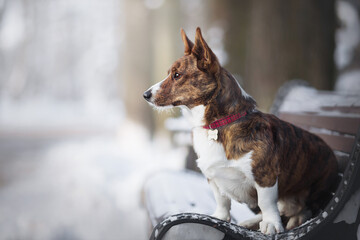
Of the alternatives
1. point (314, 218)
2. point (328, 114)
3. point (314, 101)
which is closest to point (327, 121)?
point (328, 114)

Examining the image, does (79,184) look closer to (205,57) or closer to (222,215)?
(222,215)

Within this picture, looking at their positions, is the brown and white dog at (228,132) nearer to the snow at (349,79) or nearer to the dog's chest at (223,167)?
the dog's chest at (223,167)

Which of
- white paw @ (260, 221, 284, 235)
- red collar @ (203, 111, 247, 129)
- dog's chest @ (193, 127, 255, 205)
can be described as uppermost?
red collar @ (203, 111, 247, 129)

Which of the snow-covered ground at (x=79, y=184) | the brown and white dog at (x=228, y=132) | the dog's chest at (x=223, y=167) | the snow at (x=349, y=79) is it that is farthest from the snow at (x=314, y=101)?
the snow at (x=349, y=79)

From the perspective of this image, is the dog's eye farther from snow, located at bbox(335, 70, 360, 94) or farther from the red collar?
snow, located at bbox(335, 70, 360, 94)

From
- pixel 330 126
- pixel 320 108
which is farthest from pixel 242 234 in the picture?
pixel 320 108

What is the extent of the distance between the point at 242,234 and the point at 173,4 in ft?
19.5

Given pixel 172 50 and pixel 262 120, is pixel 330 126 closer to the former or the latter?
pixel 262 120

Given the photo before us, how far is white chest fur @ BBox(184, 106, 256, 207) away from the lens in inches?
44.9

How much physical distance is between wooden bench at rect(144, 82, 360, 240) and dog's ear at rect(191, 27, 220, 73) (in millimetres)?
490

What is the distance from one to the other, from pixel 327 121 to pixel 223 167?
0.89 m

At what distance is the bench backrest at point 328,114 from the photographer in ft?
5.25

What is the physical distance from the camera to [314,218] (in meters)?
1.08

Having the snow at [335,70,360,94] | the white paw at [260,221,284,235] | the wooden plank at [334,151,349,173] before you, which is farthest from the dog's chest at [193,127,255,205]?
the snow at [335,70,360,94]
